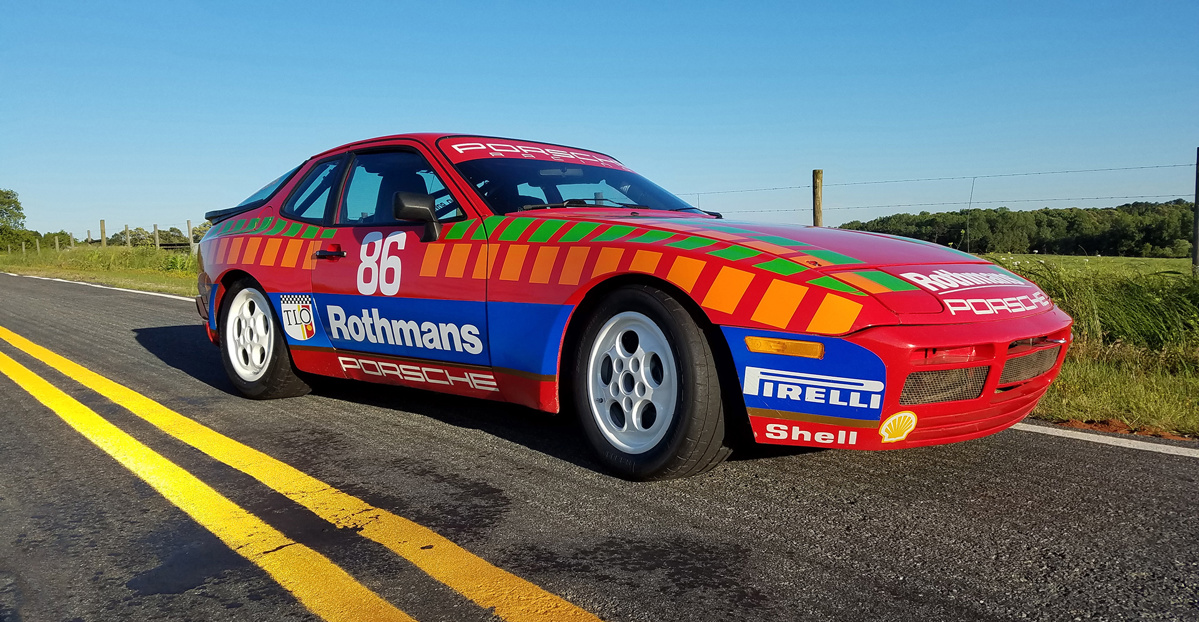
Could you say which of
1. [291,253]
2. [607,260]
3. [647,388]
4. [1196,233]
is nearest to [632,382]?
[647,388]

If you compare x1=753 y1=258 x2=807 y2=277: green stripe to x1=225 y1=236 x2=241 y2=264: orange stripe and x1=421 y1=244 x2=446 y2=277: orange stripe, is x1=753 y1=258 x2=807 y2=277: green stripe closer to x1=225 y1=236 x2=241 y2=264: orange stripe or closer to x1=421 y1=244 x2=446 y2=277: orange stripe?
x1=421 y1=244 x2=446 y2=277: orange stripe

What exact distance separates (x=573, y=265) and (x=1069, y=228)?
9.03 meters

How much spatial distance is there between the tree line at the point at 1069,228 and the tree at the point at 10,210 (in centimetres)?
9190

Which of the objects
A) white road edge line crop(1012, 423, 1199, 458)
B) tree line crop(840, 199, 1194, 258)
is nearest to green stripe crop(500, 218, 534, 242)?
white road edge line crop(1012, 423, 1199, 458)

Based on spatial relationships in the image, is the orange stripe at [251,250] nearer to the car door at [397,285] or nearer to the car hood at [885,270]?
the car door at [397,285]

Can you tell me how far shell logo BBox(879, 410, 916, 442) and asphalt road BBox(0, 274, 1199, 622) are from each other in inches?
9.4

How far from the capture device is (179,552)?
2412mm

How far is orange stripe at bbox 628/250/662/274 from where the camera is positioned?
118 inches

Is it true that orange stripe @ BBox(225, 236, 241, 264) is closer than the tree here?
Yes

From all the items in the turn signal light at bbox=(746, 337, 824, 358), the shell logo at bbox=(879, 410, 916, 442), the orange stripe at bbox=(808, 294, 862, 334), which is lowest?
the shell logo at bbox=(879, 410, 916, 442)

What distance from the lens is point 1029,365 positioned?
2.94m

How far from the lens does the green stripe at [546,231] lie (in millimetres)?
3398

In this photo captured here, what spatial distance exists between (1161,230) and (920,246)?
296 inches

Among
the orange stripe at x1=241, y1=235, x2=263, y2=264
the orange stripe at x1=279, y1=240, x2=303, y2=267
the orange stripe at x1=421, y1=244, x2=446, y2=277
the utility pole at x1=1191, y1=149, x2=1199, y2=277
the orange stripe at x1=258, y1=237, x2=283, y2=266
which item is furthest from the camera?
the utility pole at x1=1191, y1=149, x2=1199, y2=277
